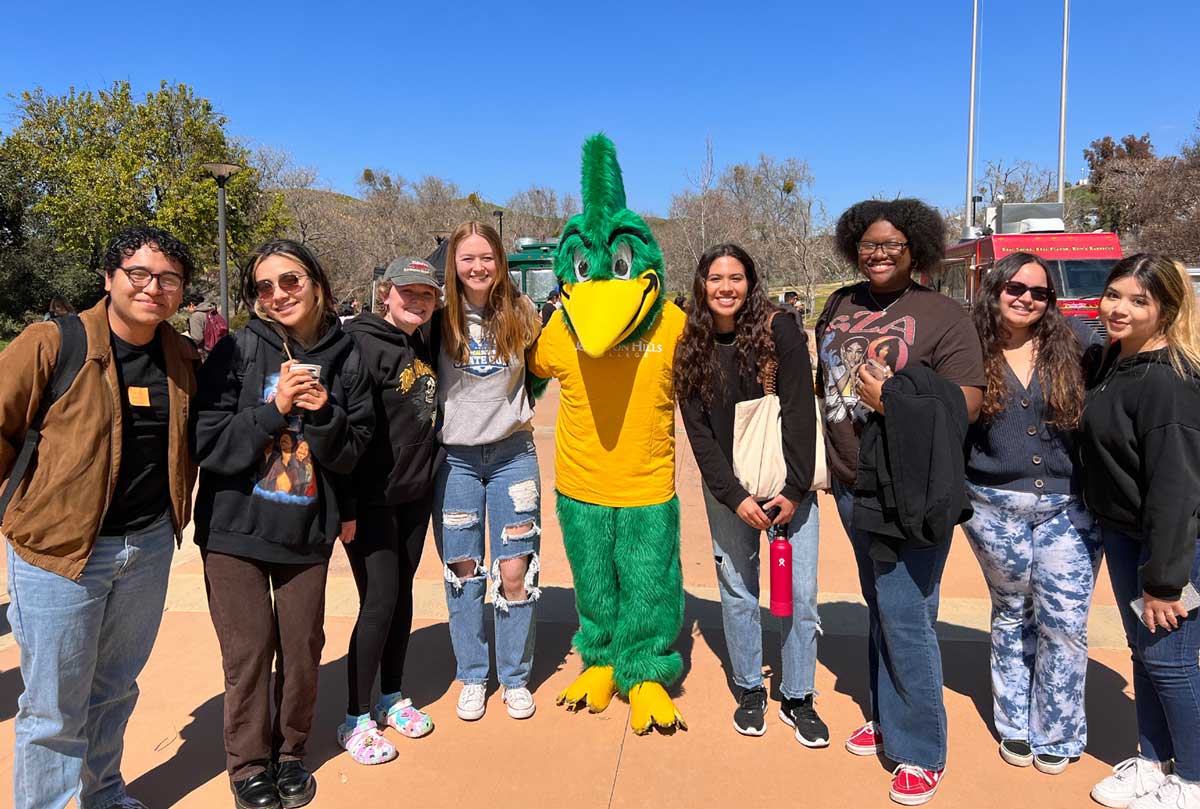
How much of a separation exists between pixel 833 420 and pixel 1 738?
3407 mm

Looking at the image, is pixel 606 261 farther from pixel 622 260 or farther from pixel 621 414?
pixel 621 414

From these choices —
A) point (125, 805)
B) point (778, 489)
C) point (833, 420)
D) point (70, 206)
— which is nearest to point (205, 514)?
point (125, 805)

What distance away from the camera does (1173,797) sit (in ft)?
8.00

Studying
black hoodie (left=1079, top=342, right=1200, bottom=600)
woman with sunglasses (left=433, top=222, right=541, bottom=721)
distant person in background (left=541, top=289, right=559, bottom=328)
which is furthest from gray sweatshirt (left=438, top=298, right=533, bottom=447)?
black hoodie (left=1079, top=342, right=1200, bottom=600)

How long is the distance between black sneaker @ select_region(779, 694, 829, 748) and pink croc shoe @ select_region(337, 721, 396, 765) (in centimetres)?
154

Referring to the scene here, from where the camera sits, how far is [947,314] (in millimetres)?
2602

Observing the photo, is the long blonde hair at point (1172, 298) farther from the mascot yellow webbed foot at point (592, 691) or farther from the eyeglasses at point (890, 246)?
the mascot yellow webbed foot at point (592, 691)

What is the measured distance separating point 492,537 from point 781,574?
1.21m

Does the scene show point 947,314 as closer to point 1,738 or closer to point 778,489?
point 778,489

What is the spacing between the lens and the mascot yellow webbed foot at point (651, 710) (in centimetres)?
302

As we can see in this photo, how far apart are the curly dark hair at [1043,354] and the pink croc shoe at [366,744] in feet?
8.11

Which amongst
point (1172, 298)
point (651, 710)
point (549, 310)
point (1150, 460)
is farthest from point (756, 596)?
point (549, 310)

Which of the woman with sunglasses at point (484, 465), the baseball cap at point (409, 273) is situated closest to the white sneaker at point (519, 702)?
the woman with sunglasses at point (484, 465)

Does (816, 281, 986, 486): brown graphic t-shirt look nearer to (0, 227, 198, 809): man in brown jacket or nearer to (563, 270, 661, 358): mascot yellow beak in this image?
(563, 270, 661, 358): mascot yellow beak
